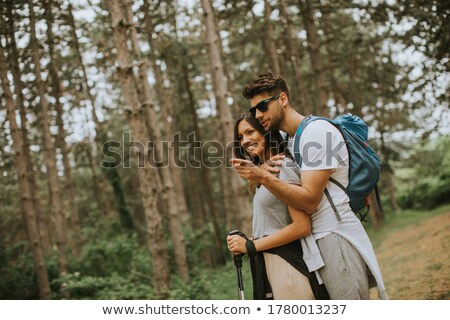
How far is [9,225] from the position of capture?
Result: 62.1 feet

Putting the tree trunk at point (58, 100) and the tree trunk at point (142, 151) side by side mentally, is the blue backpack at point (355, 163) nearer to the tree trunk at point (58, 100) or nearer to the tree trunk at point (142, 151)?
the tree trunk at point (142, 151)

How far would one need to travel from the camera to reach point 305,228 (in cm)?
282

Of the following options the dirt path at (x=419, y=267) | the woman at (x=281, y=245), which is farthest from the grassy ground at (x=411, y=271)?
the woman at (x=281, y=245)

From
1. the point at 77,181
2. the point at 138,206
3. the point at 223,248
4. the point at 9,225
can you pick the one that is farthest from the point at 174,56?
the point at 77,181

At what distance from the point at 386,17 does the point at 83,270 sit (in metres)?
12.4

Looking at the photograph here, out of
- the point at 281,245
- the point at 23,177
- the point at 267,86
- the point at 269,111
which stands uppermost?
the point at 23,177

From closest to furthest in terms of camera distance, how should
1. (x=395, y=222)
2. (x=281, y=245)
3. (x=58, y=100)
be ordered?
1. (x=281, y=245)
2. (x=58, y=100)
3. (x=395, y=222)

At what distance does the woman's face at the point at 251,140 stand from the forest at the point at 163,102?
5.06 metres

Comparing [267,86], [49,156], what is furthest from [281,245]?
[49,156]

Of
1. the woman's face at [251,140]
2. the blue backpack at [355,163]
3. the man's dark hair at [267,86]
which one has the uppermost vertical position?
the man's dark hair at [267,86]

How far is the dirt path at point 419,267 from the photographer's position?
277 inches

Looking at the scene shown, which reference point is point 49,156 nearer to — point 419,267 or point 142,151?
point 142,151

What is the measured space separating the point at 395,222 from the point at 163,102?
1528 centimetres

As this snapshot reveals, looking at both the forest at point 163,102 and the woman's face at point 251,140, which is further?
the forest at point 163,102
